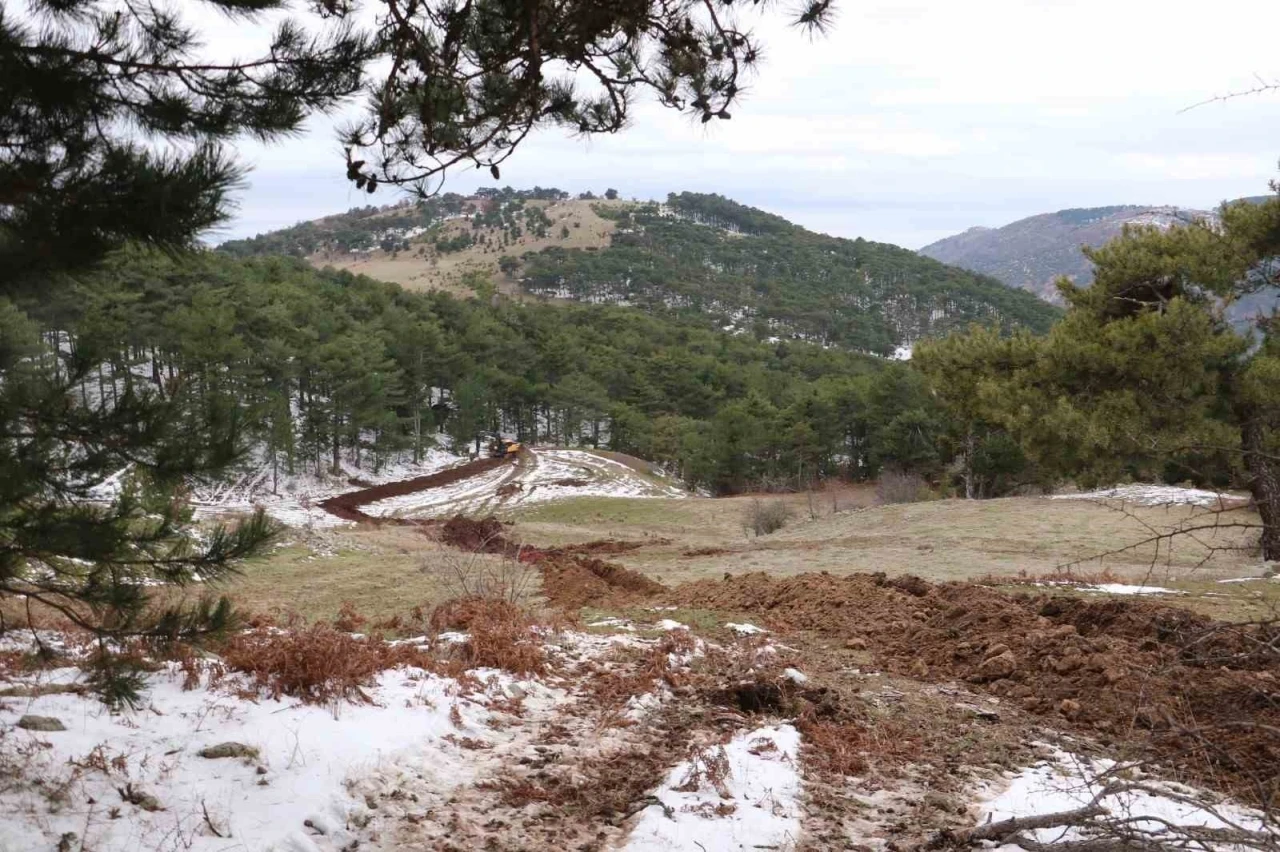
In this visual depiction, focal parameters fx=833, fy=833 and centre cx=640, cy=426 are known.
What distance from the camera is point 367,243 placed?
188 m

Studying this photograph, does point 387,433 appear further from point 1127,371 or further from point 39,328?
point 39,328

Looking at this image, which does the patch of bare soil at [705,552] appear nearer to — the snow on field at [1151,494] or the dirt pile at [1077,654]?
the dirt pile at [1077,654]

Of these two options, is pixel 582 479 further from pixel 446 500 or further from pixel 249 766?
pixel 249 766

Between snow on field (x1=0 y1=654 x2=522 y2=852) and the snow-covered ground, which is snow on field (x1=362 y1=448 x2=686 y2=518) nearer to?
the snow-covered ground

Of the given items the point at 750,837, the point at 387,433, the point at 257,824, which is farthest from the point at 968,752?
the point at 387,433

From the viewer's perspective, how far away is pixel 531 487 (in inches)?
1566

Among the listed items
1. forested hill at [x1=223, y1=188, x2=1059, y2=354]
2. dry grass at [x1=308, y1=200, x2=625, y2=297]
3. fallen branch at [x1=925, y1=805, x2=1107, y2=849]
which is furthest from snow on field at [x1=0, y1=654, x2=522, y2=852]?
dry grass at [x1=308, y1=200, x2=625, y2=297]

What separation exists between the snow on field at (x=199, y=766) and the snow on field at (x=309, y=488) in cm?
2000

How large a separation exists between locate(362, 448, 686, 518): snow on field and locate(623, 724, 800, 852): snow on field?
29.3 m

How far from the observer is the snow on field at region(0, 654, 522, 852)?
10.6 feet

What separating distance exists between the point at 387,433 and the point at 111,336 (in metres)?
47.1

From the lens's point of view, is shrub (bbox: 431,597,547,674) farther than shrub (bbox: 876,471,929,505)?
No

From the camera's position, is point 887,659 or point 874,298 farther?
point 874,298

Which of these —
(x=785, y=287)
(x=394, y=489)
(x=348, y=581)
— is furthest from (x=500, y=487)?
(x=785, y=287)
